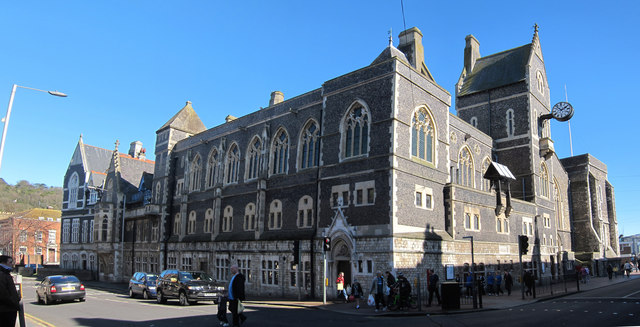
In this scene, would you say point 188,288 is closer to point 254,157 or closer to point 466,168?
point 254,157

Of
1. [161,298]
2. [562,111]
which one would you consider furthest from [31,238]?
[562,111]

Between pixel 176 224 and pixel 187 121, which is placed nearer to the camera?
pixel 176 224

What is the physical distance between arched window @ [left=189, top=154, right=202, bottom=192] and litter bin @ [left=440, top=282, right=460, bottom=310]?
25775 millimetres

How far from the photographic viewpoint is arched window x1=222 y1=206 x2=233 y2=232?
111 ft

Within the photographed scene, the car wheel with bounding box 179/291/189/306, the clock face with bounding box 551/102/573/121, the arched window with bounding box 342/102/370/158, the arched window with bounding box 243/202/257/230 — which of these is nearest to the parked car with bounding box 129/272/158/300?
the car wheel with bounding box 179/291/189/306

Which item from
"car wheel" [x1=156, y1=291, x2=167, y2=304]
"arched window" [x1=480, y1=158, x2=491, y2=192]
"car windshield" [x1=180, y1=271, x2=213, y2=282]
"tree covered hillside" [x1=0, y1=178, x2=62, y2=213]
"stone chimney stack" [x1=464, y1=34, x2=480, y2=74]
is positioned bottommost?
"car wheel" [x1=156, y1=291, x2=167, y2=304]

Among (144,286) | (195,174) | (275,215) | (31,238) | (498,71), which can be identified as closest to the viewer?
(144,286)

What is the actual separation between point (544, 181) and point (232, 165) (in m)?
26.1

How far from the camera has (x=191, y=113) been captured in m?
46.8

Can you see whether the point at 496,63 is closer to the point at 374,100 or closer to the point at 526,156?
the point at 526,156

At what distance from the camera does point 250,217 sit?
105 feet

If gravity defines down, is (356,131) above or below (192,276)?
above

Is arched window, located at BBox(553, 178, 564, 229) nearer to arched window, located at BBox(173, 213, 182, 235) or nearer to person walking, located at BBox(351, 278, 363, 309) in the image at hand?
person walking, located at BBox(351, 278, 363, 309)

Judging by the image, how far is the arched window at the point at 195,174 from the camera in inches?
1538
